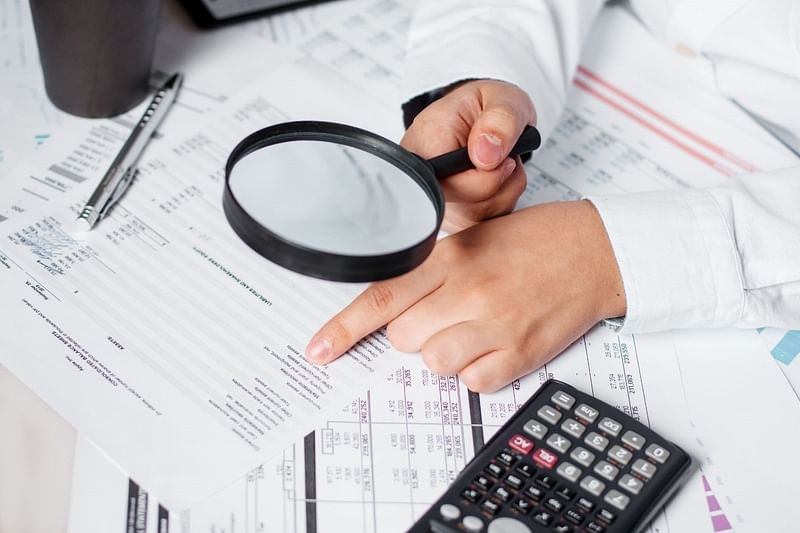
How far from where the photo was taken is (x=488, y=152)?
643 millimetres

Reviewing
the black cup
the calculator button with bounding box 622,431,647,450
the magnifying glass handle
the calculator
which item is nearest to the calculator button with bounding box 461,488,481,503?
the calculator

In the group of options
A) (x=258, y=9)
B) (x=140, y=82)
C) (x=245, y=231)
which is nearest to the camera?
(x=245, y=231)

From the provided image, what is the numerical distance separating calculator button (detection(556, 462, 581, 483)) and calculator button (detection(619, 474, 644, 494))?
0.09 feet

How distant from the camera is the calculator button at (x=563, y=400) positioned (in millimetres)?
603

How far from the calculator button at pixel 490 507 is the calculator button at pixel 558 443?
0.20 ft

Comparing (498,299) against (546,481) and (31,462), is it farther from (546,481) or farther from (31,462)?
(31,462)

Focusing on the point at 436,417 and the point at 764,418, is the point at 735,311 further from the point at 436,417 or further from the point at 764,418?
the point at 436,417

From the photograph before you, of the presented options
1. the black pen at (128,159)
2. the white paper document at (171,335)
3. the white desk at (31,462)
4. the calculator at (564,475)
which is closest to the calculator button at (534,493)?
the calculator at (564,475)

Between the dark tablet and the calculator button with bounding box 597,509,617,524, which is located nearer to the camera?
the calculator button with bounding box 597,509,617,524

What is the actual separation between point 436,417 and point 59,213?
325 millimetres

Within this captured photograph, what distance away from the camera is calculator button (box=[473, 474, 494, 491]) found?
1.81 feet

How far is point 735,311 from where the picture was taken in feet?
2.20

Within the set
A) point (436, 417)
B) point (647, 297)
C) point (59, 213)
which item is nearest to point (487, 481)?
point (436, 417)

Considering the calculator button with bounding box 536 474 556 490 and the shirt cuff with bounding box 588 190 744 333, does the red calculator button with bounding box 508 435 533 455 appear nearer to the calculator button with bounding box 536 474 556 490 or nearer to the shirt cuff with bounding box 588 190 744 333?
the calculator button with bounding box 536 474 556 490
